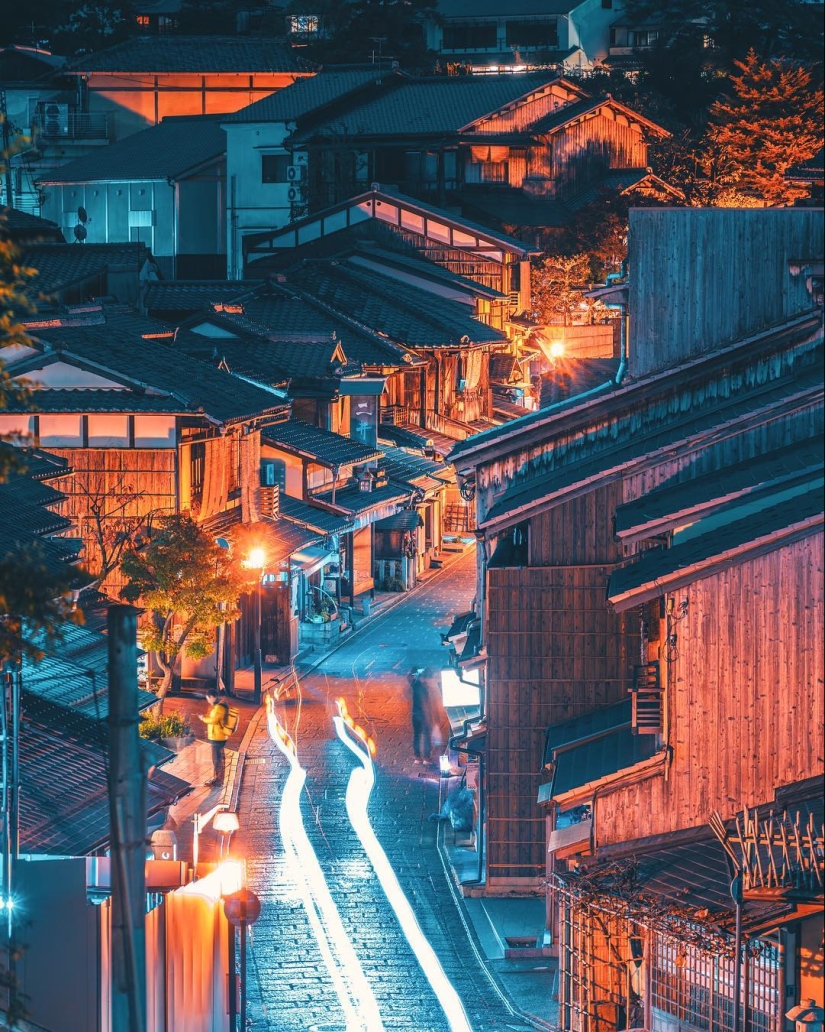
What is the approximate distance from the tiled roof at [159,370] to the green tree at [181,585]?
2933 millimetres

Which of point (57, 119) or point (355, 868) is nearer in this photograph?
point (355, 868)

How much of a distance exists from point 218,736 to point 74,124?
168 ft

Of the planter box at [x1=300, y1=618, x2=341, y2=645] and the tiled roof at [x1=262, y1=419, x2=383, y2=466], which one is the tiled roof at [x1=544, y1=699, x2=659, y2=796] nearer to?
the planter box at [x1=300, y1=618, x2=341, y2=645]

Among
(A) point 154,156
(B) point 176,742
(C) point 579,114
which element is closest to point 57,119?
(A) point 154,156

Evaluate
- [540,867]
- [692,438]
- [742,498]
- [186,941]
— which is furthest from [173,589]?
[186,941]

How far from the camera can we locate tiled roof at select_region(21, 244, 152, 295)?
47.1 m

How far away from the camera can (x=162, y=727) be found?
28.7m

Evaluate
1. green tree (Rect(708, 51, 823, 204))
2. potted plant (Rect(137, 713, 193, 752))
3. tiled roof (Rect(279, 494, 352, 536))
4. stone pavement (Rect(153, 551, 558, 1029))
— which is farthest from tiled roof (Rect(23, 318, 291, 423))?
green tree (Rect(708, 51, 823, 204))

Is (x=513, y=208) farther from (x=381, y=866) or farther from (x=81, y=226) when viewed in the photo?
(x=381, y=866)

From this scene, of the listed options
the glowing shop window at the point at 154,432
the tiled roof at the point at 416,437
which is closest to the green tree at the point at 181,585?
the glowing shop window at the point at 154,432

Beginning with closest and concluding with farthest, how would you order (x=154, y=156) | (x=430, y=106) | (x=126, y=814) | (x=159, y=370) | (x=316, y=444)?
(x=126, y=814) → (x=159, y=370) → (x=316, y=444) → (x=430, y=106) → (x=154, y=156)

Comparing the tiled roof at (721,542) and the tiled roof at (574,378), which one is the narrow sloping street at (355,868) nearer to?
the tiled roof at (721,542)

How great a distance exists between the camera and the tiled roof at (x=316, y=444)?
39.8 meters

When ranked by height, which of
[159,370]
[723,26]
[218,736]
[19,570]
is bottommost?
[218,736]
